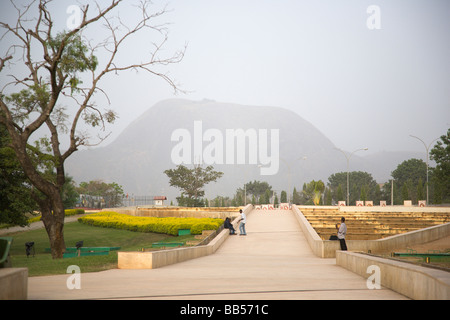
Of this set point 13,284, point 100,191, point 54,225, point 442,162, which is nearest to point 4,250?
point 13,284

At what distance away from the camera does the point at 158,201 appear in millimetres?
76250

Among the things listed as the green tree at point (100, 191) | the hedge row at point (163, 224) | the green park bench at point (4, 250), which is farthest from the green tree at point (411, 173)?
the green park bench at point (4, 250)

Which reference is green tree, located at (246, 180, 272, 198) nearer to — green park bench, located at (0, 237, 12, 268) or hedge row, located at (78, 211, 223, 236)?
hedge row, located at (78, 211, 223, 236)

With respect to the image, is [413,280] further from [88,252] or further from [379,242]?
[88,252]

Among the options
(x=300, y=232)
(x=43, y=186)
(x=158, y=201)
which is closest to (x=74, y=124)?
(x=43, y=186)

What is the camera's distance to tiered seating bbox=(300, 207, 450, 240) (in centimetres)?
2922

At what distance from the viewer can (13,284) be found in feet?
20.2

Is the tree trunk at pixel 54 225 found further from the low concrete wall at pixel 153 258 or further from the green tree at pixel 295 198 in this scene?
the green tree at pixel 295 198

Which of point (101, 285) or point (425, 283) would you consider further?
point (101, 285)

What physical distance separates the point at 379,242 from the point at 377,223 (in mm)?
10883

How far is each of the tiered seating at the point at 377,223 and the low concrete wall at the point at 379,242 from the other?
1.70 m
